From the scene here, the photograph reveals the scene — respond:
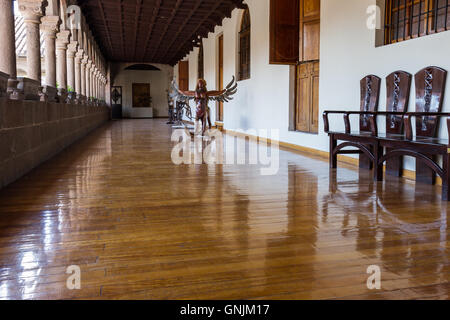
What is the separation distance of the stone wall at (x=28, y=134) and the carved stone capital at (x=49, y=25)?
5.25ft

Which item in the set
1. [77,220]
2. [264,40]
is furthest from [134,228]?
[264,40]

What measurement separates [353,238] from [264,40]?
26.8ft

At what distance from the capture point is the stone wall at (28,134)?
4.08 m

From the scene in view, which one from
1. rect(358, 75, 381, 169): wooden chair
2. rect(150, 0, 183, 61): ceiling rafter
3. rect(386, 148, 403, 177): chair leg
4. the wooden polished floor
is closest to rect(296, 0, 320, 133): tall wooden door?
rect(358, 75, 381, 169): wooden chair

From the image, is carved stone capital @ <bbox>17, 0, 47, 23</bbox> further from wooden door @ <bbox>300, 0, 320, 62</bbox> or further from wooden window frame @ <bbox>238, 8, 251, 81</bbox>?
wooden window frame @ <bbox>238, 8, 251, 81</bbox>

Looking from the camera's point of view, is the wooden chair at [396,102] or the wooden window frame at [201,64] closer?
the wooden chair at [396,102]

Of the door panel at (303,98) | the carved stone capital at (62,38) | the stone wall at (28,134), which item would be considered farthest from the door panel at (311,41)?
the carved stone capital at (62,38)

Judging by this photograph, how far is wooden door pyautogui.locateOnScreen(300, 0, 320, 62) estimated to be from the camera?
7.97m

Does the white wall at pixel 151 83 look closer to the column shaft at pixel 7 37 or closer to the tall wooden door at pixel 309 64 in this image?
the tall wooden door at pixel 309 64

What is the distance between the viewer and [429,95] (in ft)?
14.9

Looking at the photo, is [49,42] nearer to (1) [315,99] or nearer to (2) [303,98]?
(2) [303,98]

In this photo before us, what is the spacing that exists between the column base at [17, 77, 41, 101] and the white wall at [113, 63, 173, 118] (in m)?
24.5

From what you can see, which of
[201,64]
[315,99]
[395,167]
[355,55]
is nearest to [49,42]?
[315,99]

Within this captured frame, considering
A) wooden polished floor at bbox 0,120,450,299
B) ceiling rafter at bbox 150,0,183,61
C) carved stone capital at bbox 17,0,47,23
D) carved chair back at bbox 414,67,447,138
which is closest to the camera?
wooden polished floor at bbox 0,120,450,299
